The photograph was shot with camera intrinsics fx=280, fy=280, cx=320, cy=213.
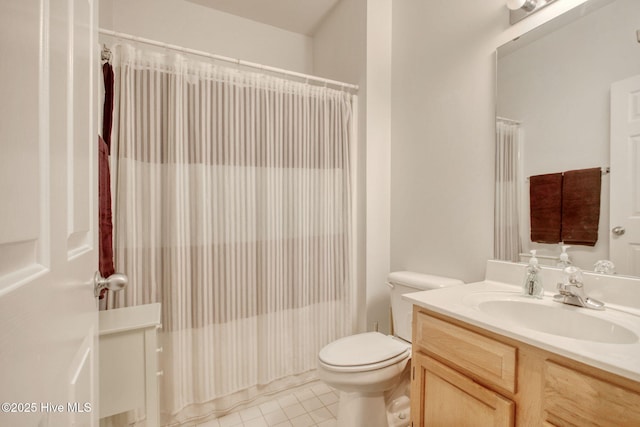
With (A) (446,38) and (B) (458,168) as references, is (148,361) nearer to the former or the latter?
(B) (458,168)

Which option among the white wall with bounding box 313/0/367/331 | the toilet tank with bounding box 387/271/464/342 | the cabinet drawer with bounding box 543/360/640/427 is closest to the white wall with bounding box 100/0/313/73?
the white wall with bounding box 313/0/367/331

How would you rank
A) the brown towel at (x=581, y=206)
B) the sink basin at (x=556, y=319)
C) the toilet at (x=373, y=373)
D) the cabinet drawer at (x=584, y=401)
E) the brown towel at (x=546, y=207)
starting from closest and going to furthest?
1. the cabinet drawer at (x=584, y=401)
2. the sink basin at (x=556, y=319)
3. the brown towel at (x=581, y=206)
4. the brown towel at (x=546, y=207)
5. the toilet at (x=373, y=373)

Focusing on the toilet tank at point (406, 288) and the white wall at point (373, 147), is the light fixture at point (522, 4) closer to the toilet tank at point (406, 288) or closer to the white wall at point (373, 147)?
the white wall at point (373, 147)

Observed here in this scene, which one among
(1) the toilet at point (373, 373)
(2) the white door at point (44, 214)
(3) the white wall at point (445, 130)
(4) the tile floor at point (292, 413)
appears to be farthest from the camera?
(4) the tile floor at point (292, 413)

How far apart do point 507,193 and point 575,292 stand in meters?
0.52

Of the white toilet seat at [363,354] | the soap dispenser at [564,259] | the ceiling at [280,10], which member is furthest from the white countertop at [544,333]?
the ceiling at [280,10]

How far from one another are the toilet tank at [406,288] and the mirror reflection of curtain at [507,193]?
296mm

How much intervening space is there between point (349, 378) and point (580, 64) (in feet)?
5.32

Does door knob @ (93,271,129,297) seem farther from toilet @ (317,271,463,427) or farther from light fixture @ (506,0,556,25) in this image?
light fixture @ (506,0,556,25)

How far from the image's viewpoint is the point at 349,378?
50.3 inches

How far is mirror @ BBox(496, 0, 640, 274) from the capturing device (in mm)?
1027

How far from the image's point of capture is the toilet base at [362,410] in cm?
136

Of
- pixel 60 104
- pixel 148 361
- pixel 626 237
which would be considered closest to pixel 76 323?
pixel 60 104

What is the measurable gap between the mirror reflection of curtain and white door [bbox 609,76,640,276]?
33 centimetres
